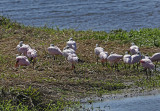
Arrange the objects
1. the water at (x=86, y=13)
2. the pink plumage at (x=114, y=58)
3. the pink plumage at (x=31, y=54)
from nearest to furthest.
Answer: the pink plumage at (x=114, y=58) < the pink plumage at (x=31, y=54) < the water at (x=86, y=13)

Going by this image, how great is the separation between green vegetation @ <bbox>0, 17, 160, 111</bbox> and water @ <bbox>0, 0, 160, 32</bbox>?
4.17 meters

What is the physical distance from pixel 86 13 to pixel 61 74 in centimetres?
1415

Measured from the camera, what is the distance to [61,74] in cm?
1243

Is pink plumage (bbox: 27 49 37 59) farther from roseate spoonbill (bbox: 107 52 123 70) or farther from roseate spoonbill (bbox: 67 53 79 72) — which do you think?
roseate spoonbill (bbox: 107 52 123 70)

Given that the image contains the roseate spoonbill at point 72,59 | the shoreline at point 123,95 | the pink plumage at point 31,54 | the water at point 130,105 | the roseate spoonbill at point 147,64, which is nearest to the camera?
the water at point 130,105

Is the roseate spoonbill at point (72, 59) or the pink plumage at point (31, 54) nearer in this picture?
the roseate spoonbill at point (72, 59)

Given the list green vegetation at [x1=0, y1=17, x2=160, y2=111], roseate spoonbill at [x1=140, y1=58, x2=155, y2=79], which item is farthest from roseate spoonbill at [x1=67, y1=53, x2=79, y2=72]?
roseate spoonbill at [x1=140, y1=58, x2=155, y2=79]

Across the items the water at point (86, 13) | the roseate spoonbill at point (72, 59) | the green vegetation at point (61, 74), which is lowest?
the water at point (86, 13)

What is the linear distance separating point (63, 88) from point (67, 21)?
40.8 ft

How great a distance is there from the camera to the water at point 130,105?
1022 cm

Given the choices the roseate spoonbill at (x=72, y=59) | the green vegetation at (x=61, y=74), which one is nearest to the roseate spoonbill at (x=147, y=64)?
the green vegetation at (x=61, y=74)

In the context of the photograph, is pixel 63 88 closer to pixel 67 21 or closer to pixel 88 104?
pixel 88 104

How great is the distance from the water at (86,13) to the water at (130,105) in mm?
10286

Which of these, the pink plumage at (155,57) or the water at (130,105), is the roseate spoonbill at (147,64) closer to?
the pink plumage at (155,57)
